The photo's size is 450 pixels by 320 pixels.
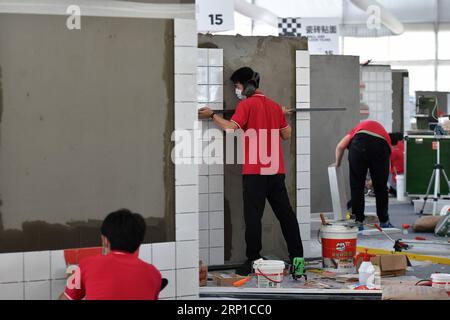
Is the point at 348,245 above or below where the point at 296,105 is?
below

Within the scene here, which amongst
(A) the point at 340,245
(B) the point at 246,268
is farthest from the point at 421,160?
(B) the point at 246,268

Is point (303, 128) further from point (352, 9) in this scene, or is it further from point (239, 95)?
point (352, 9)

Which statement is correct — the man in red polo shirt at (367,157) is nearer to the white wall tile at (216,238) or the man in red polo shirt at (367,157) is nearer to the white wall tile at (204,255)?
the white wall tile at (216,238)

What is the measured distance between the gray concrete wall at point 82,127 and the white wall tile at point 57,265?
6cm

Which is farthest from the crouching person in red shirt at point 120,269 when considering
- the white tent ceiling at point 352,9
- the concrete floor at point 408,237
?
the white tent ceiling at point 352,9

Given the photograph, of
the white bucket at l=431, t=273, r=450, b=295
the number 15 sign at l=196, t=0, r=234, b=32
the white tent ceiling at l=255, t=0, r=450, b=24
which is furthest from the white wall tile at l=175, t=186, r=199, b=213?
the white tent ceiling at l=255, t=0, r=450, b=24

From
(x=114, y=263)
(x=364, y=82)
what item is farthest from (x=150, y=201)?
(x=364, y=82)

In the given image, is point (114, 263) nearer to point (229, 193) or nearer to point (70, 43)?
point (70, 43)

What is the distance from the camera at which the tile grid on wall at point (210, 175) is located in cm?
680

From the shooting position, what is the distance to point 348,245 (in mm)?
6727

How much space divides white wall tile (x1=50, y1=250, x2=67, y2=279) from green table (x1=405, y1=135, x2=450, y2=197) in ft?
26.4

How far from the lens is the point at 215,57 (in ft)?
22.4
